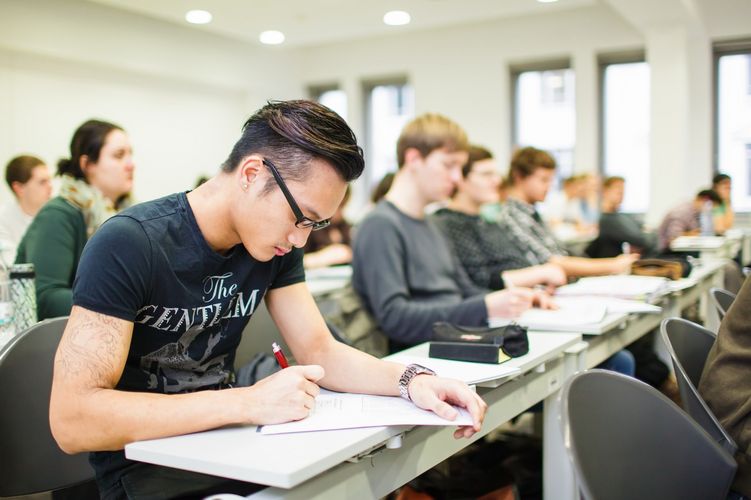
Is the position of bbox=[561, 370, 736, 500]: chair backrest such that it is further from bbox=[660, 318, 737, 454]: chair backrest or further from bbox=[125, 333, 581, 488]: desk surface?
bbox=[125, 333, 581, 488]: desk surface

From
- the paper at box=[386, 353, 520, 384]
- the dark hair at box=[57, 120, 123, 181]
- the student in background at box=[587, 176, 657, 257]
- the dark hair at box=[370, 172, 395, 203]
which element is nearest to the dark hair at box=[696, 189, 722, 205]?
the student in background at box=[587, 176, 657, 257]

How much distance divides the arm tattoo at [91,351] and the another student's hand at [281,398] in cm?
→ 22

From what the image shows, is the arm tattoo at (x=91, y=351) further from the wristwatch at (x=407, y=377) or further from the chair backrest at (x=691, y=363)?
the chair backrest at (x=691, y=363)

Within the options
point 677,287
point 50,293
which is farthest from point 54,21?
point 677,287

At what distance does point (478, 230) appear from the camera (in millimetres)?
3082

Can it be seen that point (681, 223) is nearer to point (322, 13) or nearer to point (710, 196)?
point (710, 196)

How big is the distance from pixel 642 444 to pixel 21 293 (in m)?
1.56

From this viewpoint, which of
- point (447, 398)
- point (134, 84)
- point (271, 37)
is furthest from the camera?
point (271, 37)

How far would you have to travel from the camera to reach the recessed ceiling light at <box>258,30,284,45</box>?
7898 mm

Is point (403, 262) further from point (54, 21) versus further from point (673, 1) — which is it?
point (54, 21)

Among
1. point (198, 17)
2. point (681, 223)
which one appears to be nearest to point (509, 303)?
point (681, 223)

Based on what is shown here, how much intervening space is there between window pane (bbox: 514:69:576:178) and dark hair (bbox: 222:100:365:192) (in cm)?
747

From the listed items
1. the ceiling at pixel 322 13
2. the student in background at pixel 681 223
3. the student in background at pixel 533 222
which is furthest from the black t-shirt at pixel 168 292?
the ceiling at pixel 322 13

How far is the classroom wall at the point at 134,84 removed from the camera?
6.52 m
